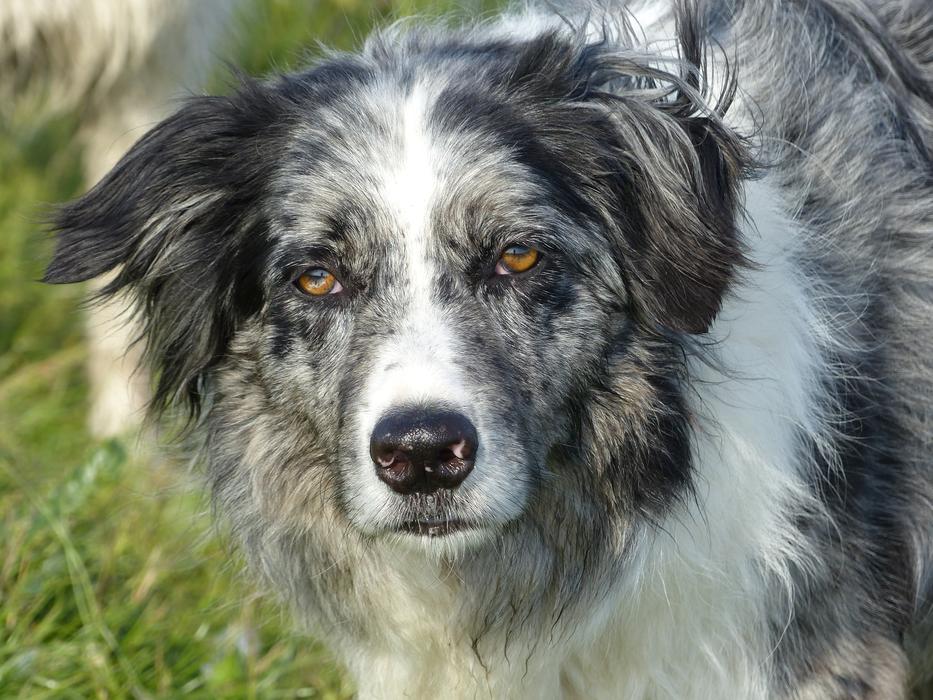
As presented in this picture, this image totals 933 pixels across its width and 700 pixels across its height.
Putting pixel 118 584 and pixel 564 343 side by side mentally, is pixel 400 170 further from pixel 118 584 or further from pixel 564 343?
pixel 118 584

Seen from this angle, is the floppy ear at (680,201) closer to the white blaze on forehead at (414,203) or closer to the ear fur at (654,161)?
the ear fur at (654,161)

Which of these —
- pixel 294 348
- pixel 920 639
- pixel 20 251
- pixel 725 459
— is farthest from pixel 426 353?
pixel 20 251

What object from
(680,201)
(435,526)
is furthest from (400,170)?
(435,526)

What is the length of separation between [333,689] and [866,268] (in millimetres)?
2004

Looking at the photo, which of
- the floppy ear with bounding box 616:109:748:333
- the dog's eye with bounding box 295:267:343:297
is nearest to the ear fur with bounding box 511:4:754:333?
the floppy ear with bounding box 616:109:748:333

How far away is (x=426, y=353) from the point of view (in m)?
2.86

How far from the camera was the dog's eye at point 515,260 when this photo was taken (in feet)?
10.0

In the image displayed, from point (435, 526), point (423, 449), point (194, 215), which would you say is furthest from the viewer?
point (194, 215)

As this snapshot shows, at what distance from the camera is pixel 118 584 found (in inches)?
172

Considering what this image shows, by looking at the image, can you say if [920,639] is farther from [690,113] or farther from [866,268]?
[690,113]

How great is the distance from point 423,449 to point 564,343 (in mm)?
480

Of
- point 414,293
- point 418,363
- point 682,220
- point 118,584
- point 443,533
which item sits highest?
point 682,220

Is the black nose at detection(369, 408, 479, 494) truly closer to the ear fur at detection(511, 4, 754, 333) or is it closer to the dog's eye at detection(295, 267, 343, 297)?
the dog's eye at detection(295, 267, 343, 297)

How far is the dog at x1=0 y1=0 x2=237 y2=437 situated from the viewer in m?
5.29
